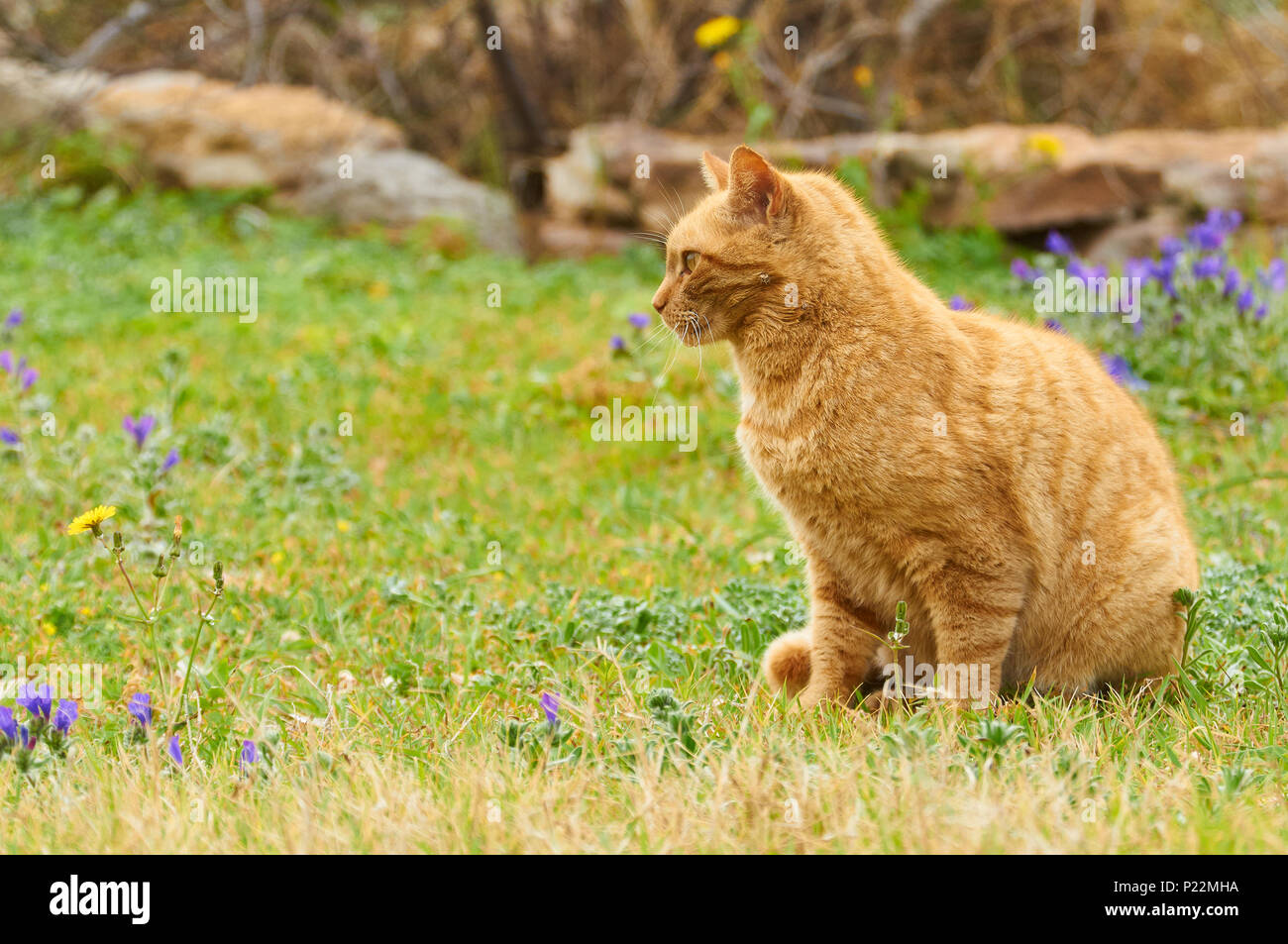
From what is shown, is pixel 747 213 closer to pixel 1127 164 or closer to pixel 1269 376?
pixel 1269 376

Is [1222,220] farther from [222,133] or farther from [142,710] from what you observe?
[222,133]

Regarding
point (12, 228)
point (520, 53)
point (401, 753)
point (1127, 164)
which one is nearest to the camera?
point (401, 753)

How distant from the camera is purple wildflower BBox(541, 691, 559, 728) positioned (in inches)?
111

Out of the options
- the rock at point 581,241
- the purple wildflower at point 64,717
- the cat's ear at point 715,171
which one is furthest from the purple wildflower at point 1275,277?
the purple wildflower at point 64,717

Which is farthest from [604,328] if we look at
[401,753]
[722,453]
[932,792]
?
[932,792]

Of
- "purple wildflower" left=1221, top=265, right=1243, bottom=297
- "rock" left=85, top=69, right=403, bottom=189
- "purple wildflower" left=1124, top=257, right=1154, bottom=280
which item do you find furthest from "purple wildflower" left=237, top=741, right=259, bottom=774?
"rock" left=85, top=69, right=403, bottom=189

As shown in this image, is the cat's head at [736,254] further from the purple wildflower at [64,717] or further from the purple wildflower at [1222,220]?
the purple wildflower at [1222,220]

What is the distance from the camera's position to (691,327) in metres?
3.31

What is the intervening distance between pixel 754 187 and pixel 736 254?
18 centimetres

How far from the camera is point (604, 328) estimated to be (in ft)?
25.0

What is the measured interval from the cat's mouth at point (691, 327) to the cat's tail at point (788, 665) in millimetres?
898

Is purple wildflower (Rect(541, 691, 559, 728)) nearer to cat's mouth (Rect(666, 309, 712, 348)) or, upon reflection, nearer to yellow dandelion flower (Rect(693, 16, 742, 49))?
cat's mouth (Rect(666, 309, 712, 348))

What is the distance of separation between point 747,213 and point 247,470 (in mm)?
2978

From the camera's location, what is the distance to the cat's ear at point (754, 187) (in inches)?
123
